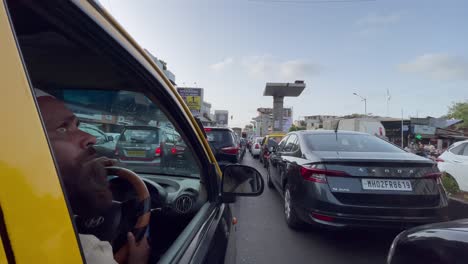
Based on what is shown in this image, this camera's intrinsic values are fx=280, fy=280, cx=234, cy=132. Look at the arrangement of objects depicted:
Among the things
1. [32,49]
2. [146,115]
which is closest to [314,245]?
[146,115]

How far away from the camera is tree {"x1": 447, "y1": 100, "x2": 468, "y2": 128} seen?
166ft

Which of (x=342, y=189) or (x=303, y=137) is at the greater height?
(x=303, y=137)

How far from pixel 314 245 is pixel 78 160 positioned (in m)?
3.39

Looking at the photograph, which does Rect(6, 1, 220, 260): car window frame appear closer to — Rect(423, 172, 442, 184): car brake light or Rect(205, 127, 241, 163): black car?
Rect(423, 172, 442, 184): car brake light

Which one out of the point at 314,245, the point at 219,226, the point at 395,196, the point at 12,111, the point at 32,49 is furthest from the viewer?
the point at 314,245

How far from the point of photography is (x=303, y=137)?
4.48 metres

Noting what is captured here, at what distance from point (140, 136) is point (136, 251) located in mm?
850

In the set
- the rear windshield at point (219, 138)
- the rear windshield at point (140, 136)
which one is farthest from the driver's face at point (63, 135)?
the rear windshield at point (219, 138)

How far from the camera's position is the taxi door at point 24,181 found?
0.46m

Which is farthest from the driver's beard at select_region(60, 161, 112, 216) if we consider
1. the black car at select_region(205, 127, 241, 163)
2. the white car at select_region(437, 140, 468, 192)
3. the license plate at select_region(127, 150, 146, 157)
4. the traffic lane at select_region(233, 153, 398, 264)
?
the white car at select_region(437, 140, 468, 192)

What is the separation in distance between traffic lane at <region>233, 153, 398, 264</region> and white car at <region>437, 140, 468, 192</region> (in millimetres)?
3756

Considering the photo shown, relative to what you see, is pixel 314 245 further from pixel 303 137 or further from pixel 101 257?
pixel 101 257

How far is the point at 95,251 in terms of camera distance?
89 cm

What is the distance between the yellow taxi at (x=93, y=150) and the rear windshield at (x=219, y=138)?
6.06 meters
